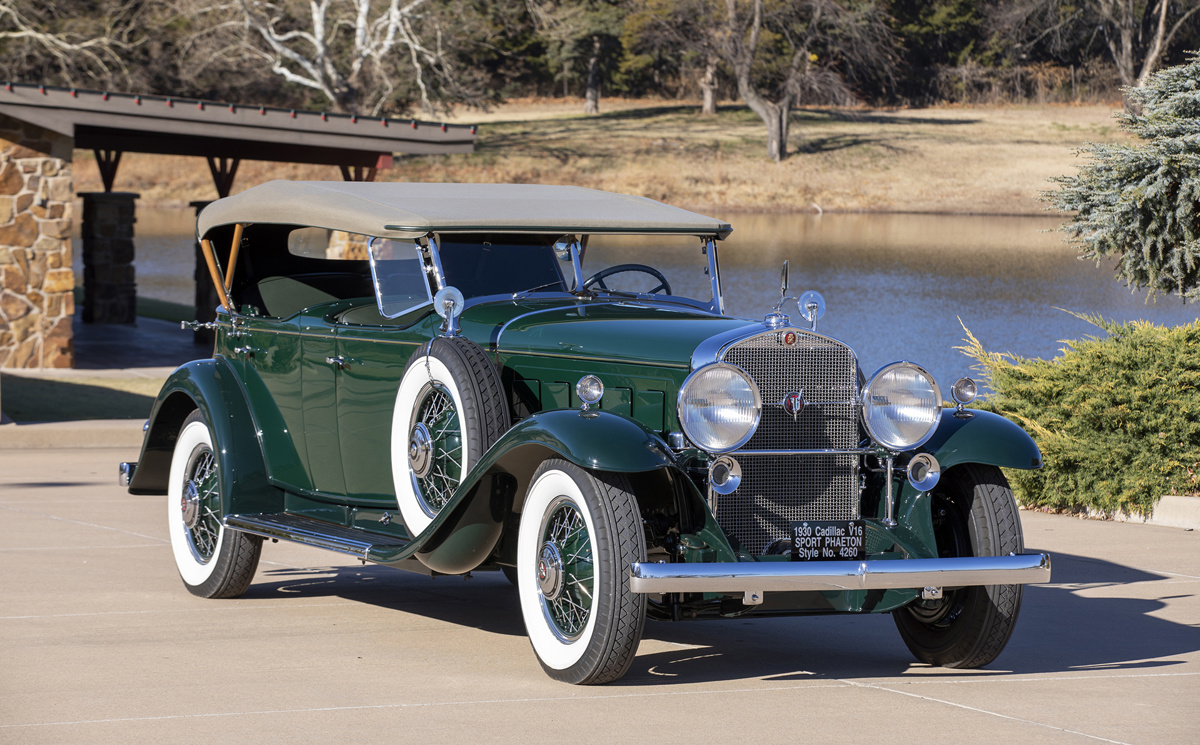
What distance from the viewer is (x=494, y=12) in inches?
2078

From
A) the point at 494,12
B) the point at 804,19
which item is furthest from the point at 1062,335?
A: the point at 494,12

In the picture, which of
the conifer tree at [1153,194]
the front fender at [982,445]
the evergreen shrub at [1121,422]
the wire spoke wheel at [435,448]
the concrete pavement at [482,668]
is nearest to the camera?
the concrete pavement at [482,668]

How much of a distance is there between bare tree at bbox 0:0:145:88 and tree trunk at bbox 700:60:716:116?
2252 cm

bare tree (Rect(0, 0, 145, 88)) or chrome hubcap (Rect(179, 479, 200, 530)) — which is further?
bare tree (Rect(0, 0, 145, 88))

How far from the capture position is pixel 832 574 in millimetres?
4754

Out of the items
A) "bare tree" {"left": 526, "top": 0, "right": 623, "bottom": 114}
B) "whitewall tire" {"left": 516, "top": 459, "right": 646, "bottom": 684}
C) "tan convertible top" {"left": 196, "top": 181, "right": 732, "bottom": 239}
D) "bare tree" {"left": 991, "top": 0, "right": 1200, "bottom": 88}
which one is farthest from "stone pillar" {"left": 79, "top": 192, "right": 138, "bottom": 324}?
"bare tree" {"left": 526, "top": 0, "right": 623, "bottom": 114}

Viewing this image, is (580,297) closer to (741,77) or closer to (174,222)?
(174,222)

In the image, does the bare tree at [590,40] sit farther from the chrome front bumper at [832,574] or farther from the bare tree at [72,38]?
the chrome front bumper at [832,574]

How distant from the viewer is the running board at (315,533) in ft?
19.2

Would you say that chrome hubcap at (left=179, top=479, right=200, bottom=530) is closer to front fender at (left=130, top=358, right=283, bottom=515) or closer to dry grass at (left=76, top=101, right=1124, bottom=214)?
front fender at (left=130, top=358, right=283, bottom=515)

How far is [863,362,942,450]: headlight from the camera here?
5250mm

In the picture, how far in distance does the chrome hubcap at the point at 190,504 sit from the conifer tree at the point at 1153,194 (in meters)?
7.85

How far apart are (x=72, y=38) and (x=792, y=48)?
2386cm

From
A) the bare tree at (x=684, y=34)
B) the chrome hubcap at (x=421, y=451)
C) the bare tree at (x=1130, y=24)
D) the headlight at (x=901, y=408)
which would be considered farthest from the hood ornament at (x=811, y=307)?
the bare tree at (x=684, y=34)
